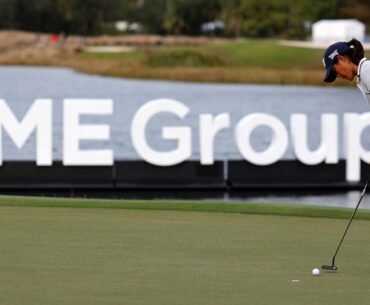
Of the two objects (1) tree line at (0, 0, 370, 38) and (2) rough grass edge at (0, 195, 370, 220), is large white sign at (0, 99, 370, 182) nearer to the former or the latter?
(2) rough grass edge at (0, 195, 370, 220)

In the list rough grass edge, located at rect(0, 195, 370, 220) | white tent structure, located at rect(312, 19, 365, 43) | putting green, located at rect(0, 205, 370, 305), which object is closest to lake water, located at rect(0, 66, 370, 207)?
rough grass edge, located at rect(0, 195, 370, 220)

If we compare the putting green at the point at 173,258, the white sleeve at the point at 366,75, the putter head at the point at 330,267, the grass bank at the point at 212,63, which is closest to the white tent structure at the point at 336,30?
the grass bank at the point at 212,63

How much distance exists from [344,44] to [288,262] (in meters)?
1.60

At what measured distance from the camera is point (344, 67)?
356 inches

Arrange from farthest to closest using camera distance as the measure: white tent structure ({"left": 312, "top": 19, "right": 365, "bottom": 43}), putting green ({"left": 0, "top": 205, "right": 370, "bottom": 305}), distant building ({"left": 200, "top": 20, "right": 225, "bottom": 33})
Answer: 1. distant building ({"left": 200, "top": 20, "right": 225, "bottom": 33})
2. white tent structure ({"left": 312, "top": 19, "right": 365, "bottom": 43})
3. putting green ({"left": 0, "top": 205, "right": 370, "bottom": 305})

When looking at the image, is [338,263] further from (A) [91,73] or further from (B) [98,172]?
(A) [91,73]

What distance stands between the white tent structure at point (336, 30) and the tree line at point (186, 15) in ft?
11.3

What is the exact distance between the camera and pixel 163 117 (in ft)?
198

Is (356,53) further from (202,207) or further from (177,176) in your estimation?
(177,176)

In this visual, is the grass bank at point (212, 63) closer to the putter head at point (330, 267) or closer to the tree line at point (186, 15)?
the tree line at point (186, 15)

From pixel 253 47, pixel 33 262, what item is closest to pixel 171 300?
pixel 33 262

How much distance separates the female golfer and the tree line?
435ft

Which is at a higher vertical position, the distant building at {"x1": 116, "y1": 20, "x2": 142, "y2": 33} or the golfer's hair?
the golfer's hair

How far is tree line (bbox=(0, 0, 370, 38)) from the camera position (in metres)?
144
